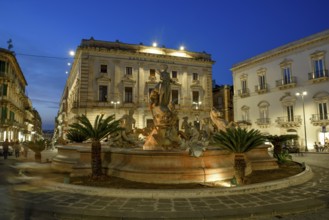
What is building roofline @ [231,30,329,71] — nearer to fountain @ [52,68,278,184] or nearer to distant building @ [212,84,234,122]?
distant building @ [212,84,234,122]

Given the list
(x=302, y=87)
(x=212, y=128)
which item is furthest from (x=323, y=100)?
(x=212, y=128)

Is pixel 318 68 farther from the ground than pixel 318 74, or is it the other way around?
pixel 318 68

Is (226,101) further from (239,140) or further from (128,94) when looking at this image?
(239,140)

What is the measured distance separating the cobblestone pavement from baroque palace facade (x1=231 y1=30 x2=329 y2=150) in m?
25.1

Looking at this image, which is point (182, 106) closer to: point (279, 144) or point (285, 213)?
point (279, 144)

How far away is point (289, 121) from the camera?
101 ft

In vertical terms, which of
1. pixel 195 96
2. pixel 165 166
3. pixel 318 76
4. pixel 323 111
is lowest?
pixel 165 166

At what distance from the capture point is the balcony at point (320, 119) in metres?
27.3

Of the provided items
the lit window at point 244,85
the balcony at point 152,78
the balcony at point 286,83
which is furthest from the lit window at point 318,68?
the balcony at point 152,78

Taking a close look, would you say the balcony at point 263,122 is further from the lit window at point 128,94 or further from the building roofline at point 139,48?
the lit window at point 128,94

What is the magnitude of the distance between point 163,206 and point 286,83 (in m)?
30.7

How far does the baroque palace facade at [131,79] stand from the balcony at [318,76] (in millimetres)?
13617

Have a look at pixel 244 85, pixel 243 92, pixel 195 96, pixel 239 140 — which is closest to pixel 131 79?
pixel 195 96

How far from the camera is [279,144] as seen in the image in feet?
42.0
